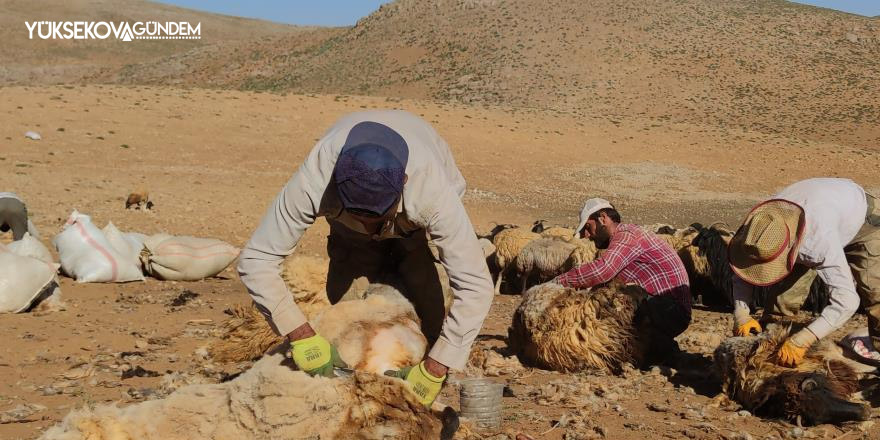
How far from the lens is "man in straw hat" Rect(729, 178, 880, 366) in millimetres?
4707

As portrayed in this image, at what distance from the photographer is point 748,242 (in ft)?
15.9


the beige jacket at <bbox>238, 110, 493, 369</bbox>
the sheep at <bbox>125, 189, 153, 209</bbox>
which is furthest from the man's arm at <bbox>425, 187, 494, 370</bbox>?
the sheep at <bbox>125, 189, 153, 209</bbox>

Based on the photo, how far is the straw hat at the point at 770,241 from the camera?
4.78 m

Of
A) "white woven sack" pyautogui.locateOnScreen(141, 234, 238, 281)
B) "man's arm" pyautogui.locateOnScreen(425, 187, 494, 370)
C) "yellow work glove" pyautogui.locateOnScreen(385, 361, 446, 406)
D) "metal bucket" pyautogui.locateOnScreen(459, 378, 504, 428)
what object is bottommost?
"white woven sack" pyautogui.locateOnScreen(141, 234, 238, 281)

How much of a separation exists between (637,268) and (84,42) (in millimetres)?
61356

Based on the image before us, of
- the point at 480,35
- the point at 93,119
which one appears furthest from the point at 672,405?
the point at 480,35

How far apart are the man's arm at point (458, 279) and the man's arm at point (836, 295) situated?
219 cm

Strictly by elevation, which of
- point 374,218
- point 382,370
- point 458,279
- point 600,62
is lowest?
point 382,370

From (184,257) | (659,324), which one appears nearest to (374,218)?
(659,324)

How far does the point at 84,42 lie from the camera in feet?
197

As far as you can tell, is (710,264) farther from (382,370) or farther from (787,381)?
(382,370)

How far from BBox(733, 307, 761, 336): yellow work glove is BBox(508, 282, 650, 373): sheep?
611 mm

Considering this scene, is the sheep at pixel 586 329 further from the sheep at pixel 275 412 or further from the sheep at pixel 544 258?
the sheep at pixel 544 258

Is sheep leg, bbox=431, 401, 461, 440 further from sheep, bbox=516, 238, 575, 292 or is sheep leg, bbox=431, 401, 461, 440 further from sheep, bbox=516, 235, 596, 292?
sheep, bbox=516, 238, 575, 292
